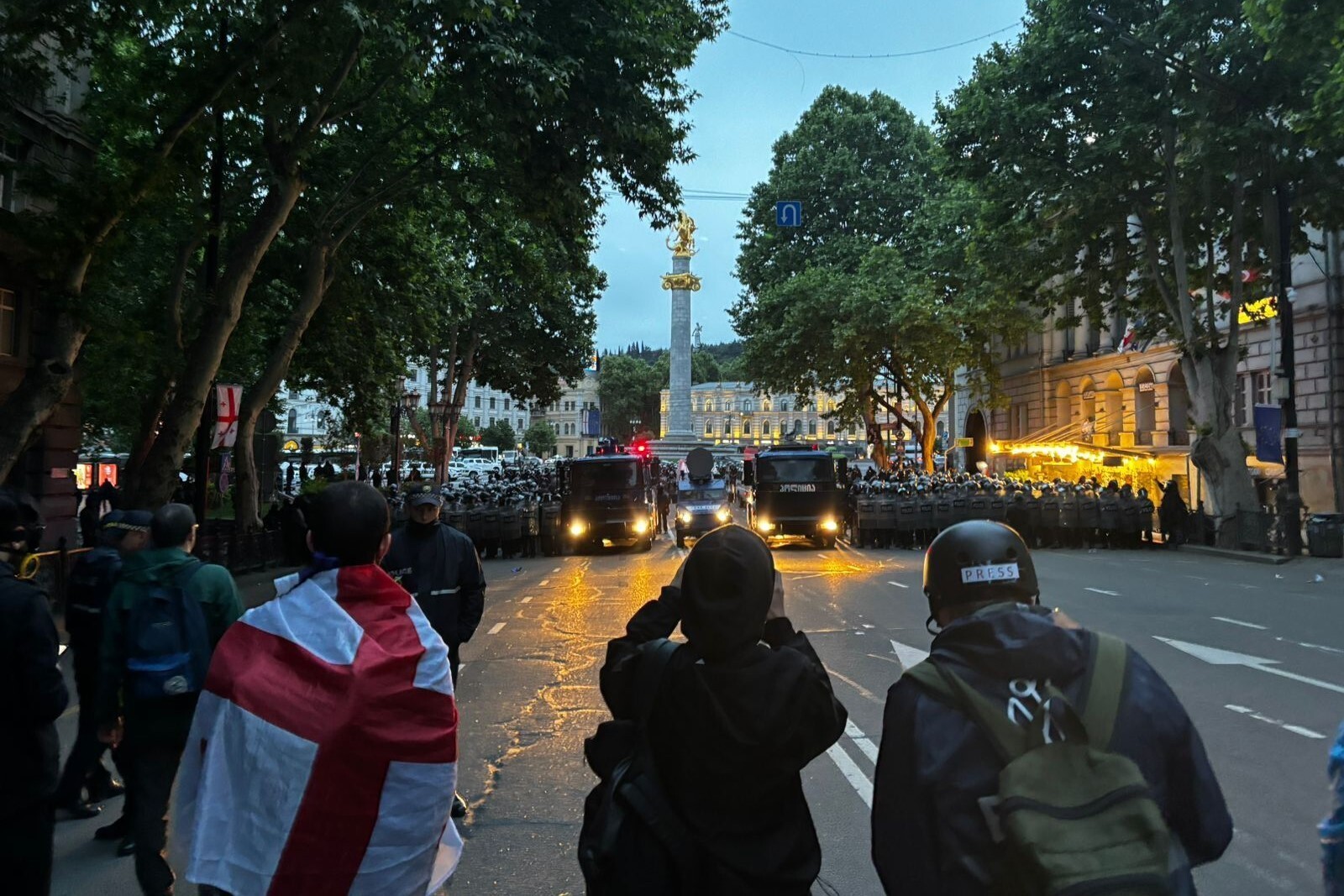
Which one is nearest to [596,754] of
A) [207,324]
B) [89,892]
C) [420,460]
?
[89,892]

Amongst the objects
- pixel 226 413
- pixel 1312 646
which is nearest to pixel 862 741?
pixel 1312 646

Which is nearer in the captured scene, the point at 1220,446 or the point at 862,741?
the point at 862,741

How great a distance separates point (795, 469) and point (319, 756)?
71.6ft

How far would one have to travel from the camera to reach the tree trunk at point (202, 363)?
46.6 feet

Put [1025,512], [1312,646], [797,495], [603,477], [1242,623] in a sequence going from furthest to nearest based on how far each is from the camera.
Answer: [797,495] → [1025,512] → [603,477] → [1242,623] → [1312,646]

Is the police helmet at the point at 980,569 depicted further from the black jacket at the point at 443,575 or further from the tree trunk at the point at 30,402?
the tree trunk at the point at 30,402

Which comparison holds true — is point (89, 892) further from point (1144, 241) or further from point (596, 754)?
point (1144, 241)

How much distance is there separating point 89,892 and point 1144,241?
24210mm

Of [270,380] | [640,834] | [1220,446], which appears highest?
[270,380]

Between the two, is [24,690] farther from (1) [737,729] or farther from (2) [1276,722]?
(2) [1276,722]

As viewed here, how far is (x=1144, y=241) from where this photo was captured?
23281mm

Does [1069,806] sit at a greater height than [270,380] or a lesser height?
lesser

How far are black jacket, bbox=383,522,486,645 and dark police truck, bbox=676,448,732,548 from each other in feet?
57.6

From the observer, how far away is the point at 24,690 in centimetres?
326
